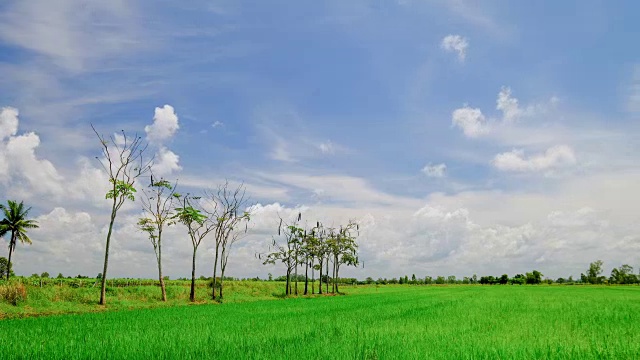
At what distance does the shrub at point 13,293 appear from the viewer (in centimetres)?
2578

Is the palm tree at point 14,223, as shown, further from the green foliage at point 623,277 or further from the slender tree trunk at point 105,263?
the green foliage at point 623,277

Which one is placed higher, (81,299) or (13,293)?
(13,293)

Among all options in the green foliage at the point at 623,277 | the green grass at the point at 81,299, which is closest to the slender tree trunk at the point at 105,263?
the green grass at the point at 81,299

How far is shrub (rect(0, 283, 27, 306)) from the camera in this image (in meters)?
25.8

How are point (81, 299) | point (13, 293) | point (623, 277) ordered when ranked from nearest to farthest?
point (13, 293) → point (81, 299) → point (623, 277)

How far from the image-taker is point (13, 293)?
85.8ft

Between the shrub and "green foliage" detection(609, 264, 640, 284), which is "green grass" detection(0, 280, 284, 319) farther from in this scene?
"green foliage" detection(609, 264, 640, 284)

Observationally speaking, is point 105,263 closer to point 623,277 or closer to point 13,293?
point 13,293

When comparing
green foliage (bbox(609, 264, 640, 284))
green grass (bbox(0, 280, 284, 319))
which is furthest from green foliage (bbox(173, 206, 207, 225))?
green foliage (bbox(609, 264, 640, 284))

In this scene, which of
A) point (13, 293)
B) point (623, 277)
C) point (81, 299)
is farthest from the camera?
point (623, 277)

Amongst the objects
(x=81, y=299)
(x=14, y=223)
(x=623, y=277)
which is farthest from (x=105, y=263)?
(x=623, y=277)

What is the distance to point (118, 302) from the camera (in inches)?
1273

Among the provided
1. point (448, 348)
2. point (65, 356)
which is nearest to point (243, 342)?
point (65, 356)

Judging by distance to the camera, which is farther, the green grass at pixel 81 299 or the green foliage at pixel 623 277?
the green foliage at pixel 623 277
